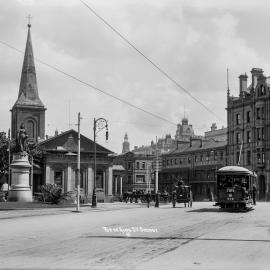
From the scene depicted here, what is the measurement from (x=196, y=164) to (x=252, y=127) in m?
21.4

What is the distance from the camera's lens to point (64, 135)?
88.6 metres

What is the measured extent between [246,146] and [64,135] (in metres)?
30.0

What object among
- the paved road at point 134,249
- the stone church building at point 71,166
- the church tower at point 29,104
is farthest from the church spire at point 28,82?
→ the paved road at point 134,249

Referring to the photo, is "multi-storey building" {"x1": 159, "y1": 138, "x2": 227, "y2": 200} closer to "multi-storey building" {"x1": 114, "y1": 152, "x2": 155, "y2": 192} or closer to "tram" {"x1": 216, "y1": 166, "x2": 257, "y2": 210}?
"multi-storey building" {"x1": 114, "y1": 152, "x2": 155, "y2": 192}

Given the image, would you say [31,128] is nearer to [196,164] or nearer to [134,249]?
[196,164]

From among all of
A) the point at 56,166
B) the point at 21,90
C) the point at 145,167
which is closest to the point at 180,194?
the point at 56,166

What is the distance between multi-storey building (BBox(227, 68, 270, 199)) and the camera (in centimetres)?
8721

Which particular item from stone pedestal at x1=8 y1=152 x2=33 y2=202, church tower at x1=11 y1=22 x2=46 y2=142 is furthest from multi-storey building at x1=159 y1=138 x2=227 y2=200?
stone pedestal at x1=8 y1=152 x2=33 y2=202

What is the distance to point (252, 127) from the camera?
90438mm

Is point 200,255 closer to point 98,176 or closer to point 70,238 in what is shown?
point 70,238

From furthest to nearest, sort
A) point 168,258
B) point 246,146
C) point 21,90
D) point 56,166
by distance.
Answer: point 21,90
point 246,146
point 56,166
point 168,258

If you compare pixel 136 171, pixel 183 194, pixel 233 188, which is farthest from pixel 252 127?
pixel 233 188

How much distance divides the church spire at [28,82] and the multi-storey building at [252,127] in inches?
1401

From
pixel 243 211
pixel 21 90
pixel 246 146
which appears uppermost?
pixel 21 90
